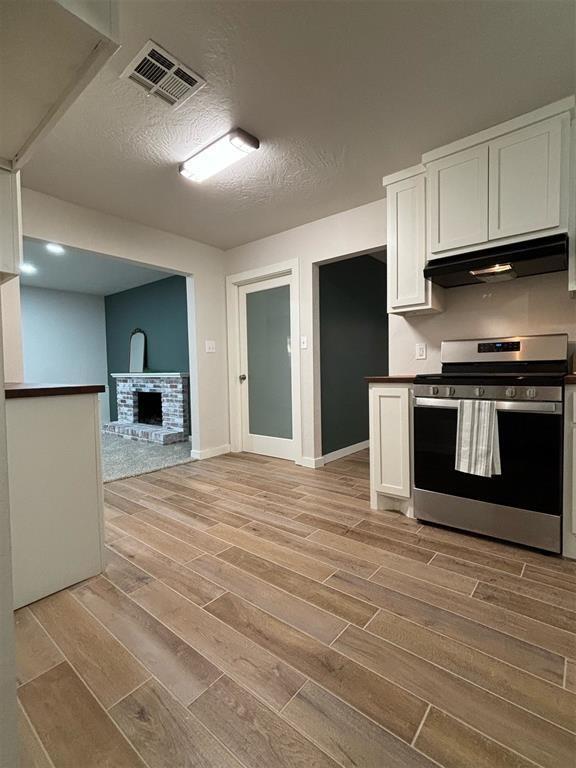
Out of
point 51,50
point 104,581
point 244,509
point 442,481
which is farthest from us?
point 244,509

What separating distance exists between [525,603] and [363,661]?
2.56 ft

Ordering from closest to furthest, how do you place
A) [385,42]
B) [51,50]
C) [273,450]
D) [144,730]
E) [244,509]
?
[51,50]
[144,730]
[385,42]
[244,509]
[273,450]

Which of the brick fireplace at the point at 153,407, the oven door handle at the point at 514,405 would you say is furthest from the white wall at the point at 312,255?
the brick fireplace at the point at 153,407

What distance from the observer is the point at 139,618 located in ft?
4.70

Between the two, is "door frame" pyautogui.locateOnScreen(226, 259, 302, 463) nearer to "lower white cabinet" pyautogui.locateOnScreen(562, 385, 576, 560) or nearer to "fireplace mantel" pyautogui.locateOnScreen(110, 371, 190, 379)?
"fireplace mantel" pyautogui.locateOnScreen(110, 371, 190, 379)

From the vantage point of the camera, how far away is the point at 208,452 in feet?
13.6

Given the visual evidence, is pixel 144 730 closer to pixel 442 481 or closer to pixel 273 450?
pixel 442 481

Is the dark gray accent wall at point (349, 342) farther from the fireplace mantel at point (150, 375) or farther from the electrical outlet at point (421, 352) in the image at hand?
→ the fireplace mantel at point (150, 375)

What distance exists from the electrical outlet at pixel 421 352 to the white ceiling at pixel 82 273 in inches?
119

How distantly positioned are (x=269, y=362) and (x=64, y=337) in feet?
15.6

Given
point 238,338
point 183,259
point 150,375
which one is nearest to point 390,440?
point 238,338

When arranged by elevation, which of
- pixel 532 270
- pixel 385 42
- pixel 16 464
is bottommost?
pixel 16 464

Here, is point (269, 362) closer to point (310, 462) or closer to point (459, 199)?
point (310, 462)

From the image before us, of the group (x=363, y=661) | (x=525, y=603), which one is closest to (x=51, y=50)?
(x=363, y=661)
